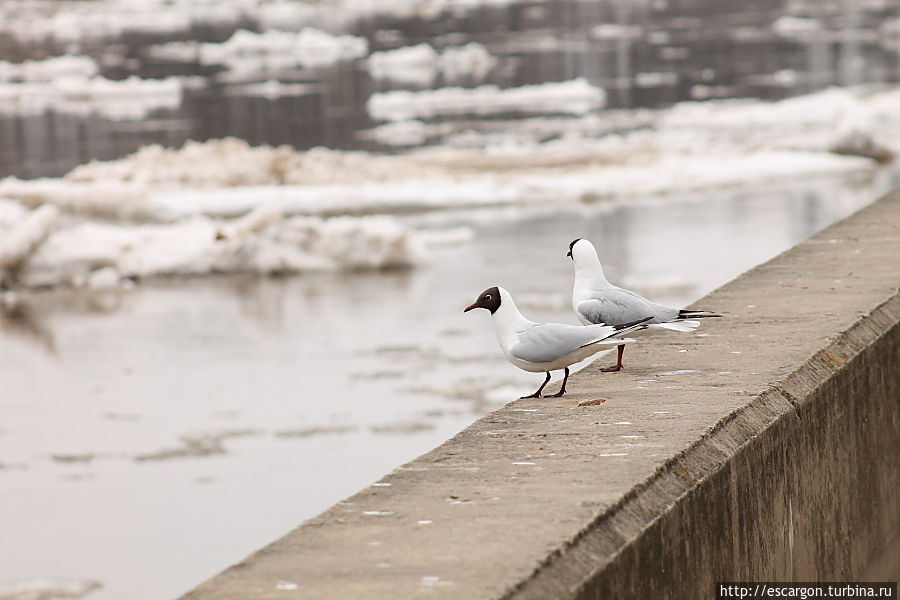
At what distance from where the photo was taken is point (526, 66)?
34125 mm

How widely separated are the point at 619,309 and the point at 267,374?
462 centimetres

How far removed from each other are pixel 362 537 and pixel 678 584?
0.68m

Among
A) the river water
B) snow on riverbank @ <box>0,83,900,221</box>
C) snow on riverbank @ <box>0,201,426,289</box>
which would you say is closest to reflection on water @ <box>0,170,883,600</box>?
the river water

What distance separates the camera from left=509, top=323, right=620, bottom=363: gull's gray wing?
3803mm

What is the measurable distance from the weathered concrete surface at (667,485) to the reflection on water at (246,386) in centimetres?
59

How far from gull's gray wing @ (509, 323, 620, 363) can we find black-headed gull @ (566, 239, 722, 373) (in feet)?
0.67

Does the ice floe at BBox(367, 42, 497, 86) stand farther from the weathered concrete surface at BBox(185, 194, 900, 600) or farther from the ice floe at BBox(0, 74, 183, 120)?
the weathered concrete surface at BBox(185, 194, 900, 600)

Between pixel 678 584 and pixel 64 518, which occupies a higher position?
pixel 678 584

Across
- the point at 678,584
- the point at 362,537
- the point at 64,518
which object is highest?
the point at 362,537

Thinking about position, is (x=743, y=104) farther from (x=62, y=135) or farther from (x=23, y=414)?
(x=23, y=414)

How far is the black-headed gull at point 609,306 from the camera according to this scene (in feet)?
13.4

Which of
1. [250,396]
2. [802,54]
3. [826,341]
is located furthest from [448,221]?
[802,54]

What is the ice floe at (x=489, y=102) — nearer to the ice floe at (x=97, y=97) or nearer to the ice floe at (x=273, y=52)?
the ice floe at (x=97, y=97)

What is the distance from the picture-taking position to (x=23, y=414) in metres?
7.97
